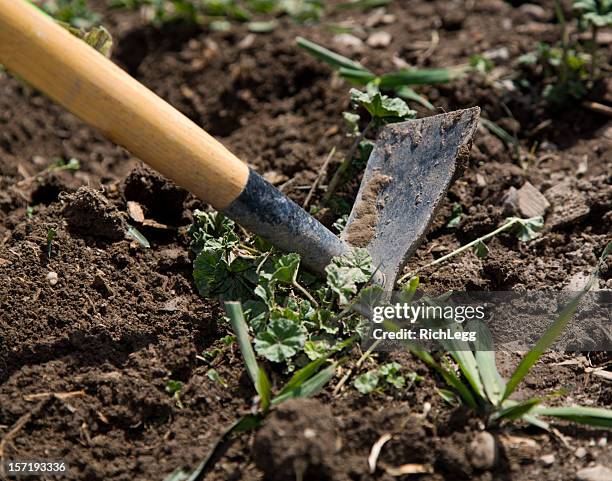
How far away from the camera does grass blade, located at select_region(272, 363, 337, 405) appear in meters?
2.14

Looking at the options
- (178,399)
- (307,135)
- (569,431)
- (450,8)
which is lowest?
(569,431)

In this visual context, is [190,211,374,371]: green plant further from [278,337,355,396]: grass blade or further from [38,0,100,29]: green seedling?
[38,0,100,29]: green seedling

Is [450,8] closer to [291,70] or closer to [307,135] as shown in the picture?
[291,70]

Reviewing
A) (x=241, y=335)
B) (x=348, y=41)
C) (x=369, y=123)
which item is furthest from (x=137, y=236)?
(x=348, y=41)

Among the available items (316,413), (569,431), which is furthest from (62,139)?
(569,431)

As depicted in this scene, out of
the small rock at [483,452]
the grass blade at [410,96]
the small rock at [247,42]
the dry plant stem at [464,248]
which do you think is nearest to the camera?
the small rock at [483,452]

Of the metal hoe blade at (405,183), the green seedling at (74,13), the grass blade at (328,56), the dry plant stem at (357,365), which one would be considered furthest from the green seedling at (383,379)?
the green seedling at (74,13)

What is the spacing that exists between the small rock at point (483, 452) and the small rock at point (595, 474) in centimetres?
23

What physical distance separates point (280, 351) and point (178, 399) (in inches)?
13.4

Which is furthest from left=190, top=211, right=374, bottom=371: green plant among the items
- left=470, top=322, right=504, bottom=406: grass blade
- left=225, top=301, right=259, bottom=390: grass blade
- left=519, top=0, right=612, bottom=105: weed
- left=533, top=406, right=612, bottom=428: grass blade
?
left=519, top=0, right=612, bottom=105: weed

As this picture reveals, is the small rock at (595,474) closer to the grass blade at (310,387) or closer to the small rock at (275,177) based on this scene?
the grass blade at (310,387)

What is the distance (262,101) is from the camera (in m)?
3.71

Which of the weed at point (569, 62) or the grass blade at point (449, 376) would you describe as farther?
the weed at point (569, 62)

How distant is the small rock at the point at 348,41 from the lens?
3.80 metres
